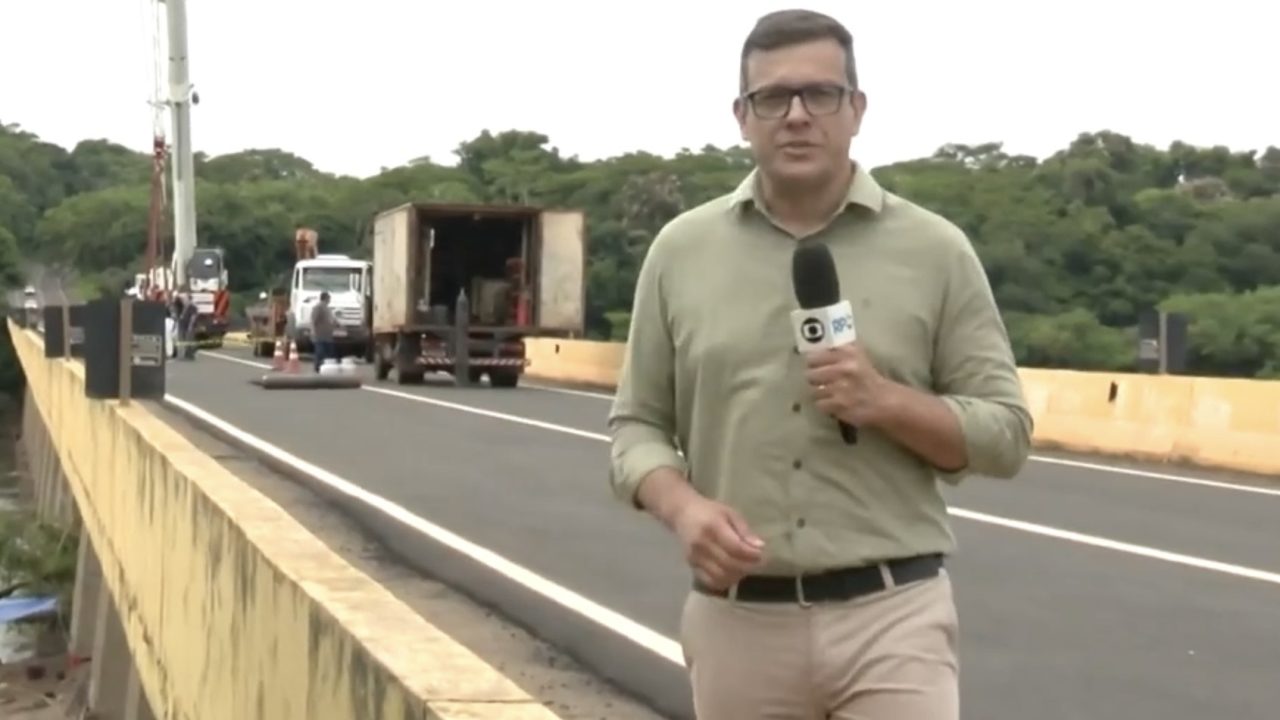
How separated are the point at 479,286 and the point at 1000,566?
26152mm

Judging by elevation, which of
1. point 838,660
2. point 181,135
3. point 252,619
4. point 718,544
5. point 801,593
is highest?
point 181,135

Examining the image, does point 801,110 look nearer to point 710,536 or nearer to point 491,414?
point 710,536

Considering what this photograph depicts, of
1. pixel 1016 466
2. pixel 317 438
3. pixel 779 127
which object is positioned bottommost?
pixel 317 438

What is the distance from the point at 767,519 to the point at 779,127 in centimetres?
66

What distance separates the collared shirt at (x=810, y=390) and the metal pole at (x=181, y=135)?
59173 mm

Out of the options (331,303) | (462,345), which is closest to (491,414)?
(462,345)

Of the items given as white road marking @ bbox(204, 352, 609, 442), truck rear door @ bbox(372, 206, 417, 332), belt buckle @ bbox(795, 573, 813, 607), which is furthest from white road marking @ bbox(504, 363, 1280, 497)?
truck rear door @ bbox(372, 206, 417, 332)

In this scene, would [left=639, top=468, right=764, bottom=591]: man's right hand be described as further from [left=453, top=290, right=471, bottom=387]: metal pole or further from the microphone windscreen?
[left=453, top=290, right=471, bottom=387]: metal pole

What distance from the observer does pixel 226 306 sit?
63.8 m

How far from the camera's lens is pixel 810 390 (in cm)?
408

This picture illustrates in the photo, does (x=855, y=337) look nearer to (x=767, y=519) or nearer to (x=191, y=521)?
(x=767, y=519)

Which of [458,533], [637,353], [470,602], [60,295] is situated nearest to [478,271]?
[60,295]

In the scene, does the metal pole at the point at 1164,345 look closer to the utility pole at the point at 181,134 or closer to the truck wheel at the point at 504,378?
the truck wheel at the point at 504,378

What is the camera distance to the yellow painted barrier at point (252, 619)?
5.26m
